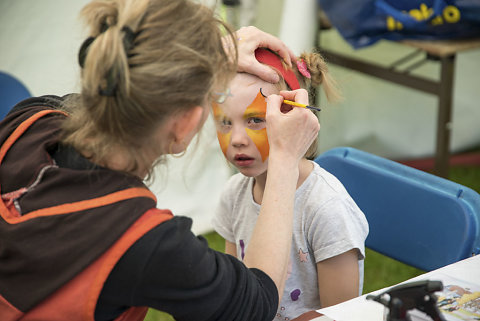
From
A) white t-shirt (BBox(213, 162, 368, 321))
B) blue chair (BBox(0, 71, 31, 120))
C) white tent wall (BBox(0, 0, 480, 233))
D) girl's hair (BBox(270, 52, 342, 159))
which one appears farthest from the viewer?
white tent wall (BBox(0, 0, 480, 233))

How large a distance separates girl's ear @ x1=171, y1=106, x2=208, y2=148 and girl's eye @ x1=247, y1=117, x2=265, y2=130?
→ 1.09 ft

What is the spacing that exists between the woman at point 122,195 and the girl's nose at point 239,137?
303mm

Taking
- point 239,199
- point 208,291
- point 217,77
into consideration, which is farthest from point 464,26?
point 208,291

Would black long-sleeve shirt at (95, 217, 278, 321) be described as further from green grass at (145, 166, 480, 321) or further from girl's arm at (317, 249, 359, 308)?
green grass at (145, 166, 480, 321)

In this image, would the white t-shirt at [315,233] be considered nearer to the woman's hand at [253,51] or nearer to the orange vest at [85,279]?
the woman's hand at [253,51]

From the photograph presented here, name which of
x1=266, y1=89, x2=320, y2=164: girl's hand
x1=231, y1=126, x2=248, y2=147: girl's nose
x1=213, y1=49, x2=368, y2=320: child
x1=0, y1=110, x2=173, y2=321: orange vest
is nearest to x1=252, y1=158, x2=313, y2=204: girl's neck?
x1=213, y1=49, x2=368, y2=320: child

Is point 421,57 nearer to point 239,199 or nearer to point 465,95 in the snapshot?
point 465,95

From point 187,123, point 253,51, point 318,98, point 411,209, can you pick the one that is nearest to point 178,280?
point 187,123

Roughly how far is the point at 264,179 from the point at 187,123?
1.54 ft

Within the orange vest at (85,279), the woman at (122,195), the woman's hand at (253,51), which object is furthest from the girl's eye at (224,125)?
the orange vest at (85,279)

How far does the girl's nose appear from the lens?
1258mm

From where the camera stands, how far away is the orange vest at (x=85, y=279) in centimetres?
84

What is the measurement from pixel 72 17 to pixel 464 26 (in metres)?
1.42

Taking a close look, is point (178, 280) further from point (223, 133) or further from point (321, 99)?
point (321, 99)
